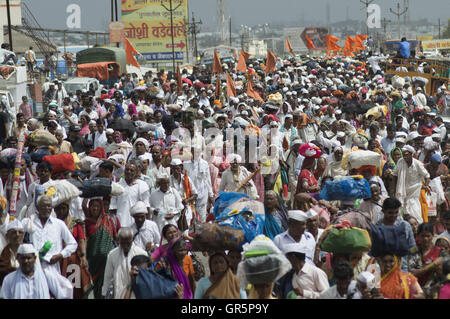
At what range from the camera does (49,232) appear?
678 centimetres

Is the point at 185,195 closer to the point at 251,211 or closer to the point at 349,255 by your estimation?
the point at 251,211

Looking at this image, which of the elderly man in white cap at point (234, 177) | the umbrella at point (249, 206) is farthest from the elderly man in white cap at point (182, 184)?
the umbrella at point (249, 206)

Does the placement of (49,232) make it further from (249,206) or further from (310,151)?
(310,151)

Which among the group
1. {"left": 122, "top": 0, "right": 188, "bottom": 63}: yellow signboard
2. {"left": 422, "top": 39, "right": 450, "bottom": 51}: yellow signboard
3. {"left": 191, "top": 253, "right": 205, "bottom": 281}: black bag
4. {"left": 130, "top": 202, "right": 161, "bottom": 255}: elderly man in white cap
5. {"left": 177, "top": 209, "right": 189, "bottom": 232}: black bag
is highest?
{"left": 122, "top": 0, "right": 188, "bottom": 63}: yellow signboard

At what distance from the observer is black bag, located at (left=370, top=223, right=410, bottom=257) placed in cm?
605

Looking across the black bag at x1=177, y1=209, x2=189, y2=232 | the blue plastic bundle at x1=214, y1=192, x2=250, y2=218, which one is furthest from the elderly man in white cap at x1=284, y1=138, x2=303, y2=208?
the blue plastic bundle at x1=214, y1=192, x2=250, y2=218

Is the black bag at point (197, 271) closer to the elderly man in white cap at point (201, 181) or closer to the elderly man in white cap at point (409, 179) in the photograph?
the elderly man in white cap at point (201, 181)

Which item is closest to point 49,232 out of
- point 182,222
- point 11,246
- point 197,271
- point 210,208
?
point 11,246

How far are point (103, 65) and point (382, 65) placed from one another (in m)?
17.0

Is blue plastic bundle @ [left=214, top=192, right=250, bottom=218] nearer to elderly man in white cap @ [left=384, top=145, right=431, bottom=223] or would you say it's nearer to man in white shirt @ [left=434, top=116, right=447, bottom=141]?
elderly man in white cap @ [left=384, top=145, right=431, bottom=223]

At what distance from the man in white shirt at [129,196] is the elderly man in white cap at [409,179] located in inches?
121

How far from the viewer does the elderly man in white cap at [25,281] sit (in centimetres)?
567

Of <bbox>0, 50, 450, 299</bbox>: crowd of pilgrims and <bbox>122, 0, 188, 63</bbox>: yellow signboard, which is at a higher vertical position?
<bbox>122, 0, 188, 63</bbox>: yellow signboard

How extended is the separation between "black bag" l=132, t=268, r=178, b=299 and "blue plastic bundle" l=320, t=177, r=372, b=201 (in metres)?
2.33
